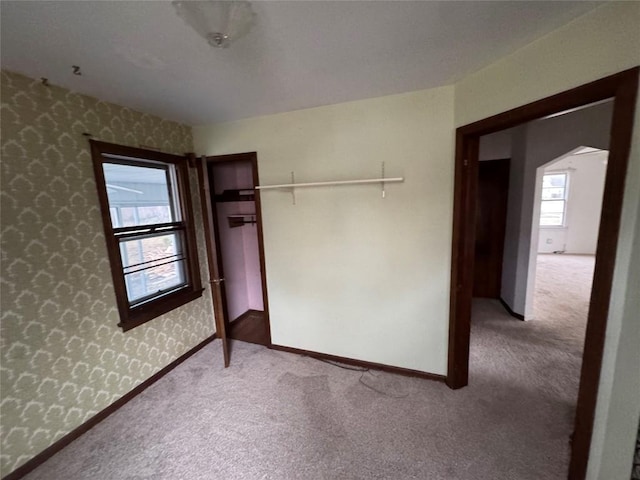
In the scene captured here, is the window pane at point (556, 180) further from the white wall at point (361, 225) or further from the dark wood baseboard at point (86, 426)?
the dark wood baseboard at point (86, 426)

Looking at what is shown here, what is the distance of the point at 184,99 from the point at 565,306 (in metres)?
5.38

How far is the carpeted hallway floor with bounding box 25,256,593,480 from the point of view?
1569 mm

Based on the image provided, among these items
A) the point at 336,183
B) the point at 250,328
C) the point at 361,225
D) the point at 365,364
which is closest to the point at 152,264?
the point at 250,328

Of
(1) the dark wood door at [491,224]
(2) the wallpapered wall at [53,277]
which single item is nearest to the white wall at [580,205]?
(1) the dark wood door at [491,224]

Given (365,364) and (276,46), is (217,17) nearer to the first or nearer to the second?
(276,46)

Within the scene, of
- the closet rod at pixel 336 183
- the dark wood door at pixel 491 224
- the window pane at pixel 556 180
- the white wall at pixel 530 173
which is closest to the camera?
the closet rod at pixel 336 183

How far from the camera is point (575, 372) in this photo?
229 cm

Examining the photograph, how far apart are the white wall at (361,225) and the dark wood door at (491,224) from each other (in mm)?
2237

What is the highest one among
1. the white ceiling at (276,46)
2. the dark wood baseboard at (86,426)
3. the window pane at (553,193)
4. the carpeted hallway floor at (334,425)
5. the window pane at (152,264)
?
the white ceiling at (276,46)

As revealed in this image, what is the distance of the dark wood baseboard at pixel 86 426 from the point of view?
1591 millimetres

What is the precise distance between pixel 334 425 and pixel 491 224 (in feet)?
11.8

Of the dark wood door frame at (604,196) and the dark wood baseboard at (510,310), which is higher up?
the dark wood door frame at (604,196)

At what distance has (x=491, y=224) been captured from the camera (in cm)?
385

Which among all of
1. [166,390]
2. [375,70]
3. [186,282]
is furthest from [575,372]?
[186,282]
